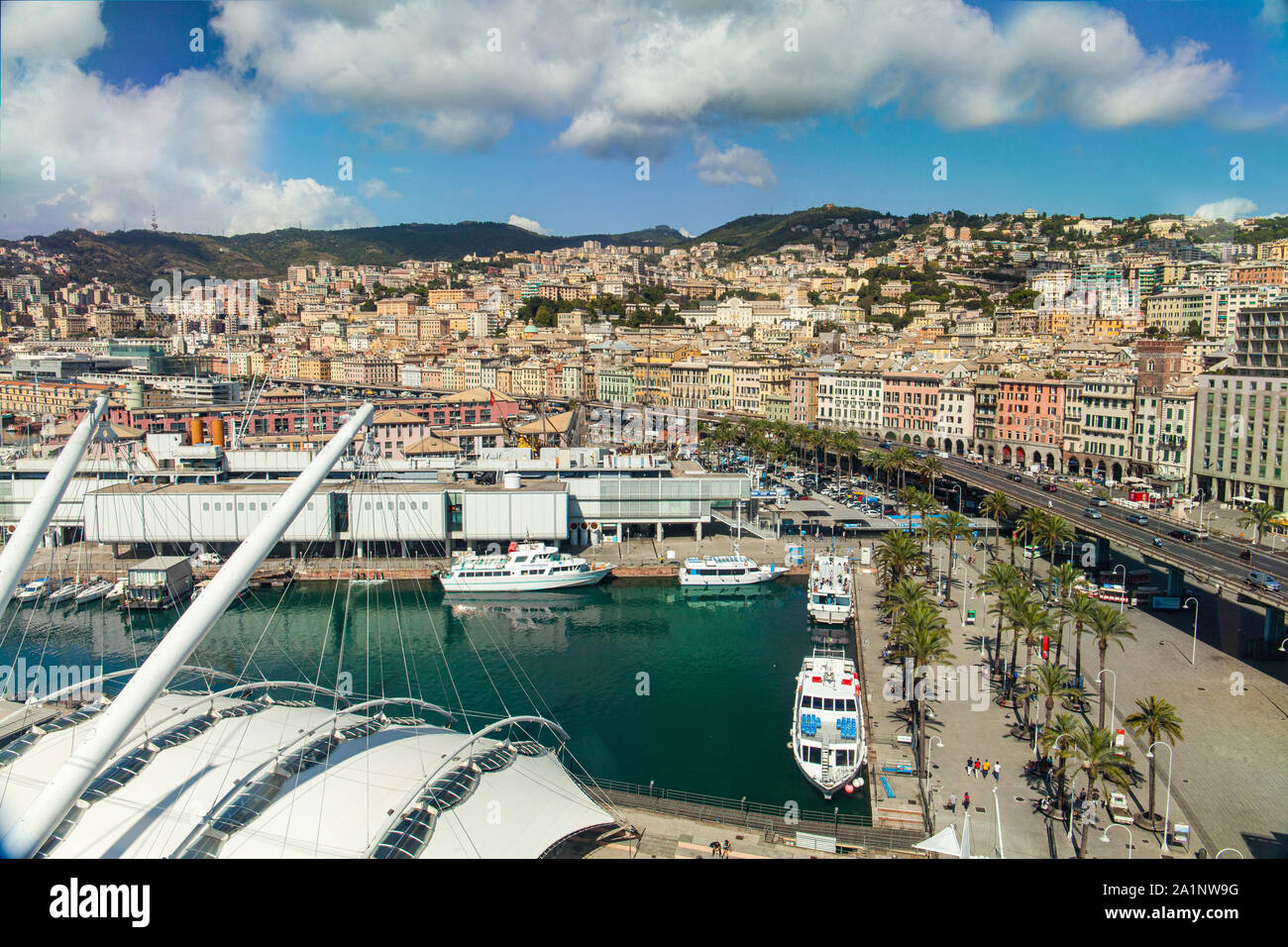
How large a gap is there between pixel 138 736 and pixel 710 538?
17925 mm

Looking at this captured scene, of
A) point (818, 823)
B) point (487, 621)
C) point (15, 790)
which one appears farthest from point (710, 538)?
point (15, 790)

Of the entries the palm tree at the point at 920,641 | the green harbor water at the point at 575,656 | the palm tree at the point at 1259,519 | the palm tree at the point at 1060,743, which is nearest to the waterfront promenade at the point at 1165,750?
the palm tree at the point at 1060,743

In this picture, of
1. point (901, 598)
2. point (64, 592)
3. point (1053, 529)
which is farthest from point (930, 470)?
point (64, 592)

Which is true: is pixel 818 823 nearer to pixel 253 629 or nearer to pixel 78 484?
pixel 253 629

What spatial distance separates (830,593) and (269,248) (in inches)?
6069

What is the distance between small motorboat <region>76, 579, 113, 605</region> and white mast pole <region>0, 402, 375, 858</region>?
719 inches

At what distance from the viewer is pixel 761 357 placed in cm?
5338

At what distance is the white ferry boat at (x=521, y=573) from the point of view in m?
20.8

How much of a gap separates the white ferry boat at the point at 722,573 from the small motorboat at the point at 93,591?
44.3ft

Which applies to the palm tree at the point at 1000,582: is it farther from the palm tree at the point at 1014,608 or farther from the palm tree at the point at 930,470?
the palm tree at the point at 930,470

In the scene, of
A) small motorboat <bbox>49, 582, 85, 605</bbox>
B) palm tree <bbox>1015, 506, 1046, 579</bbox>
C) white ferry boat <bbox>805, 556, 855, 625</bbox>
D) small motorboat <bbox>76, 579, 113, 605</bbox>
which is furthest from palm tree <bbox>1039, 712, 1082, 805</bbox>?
small motorboat <bbox>49, 582, 85, 605</bbox>

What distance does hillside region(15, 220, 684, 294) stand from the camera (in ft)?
416

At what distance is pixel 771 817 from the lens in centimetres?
1016

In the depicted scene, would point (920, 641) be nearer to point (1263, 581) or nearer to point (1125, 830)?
point (1125, 830)
